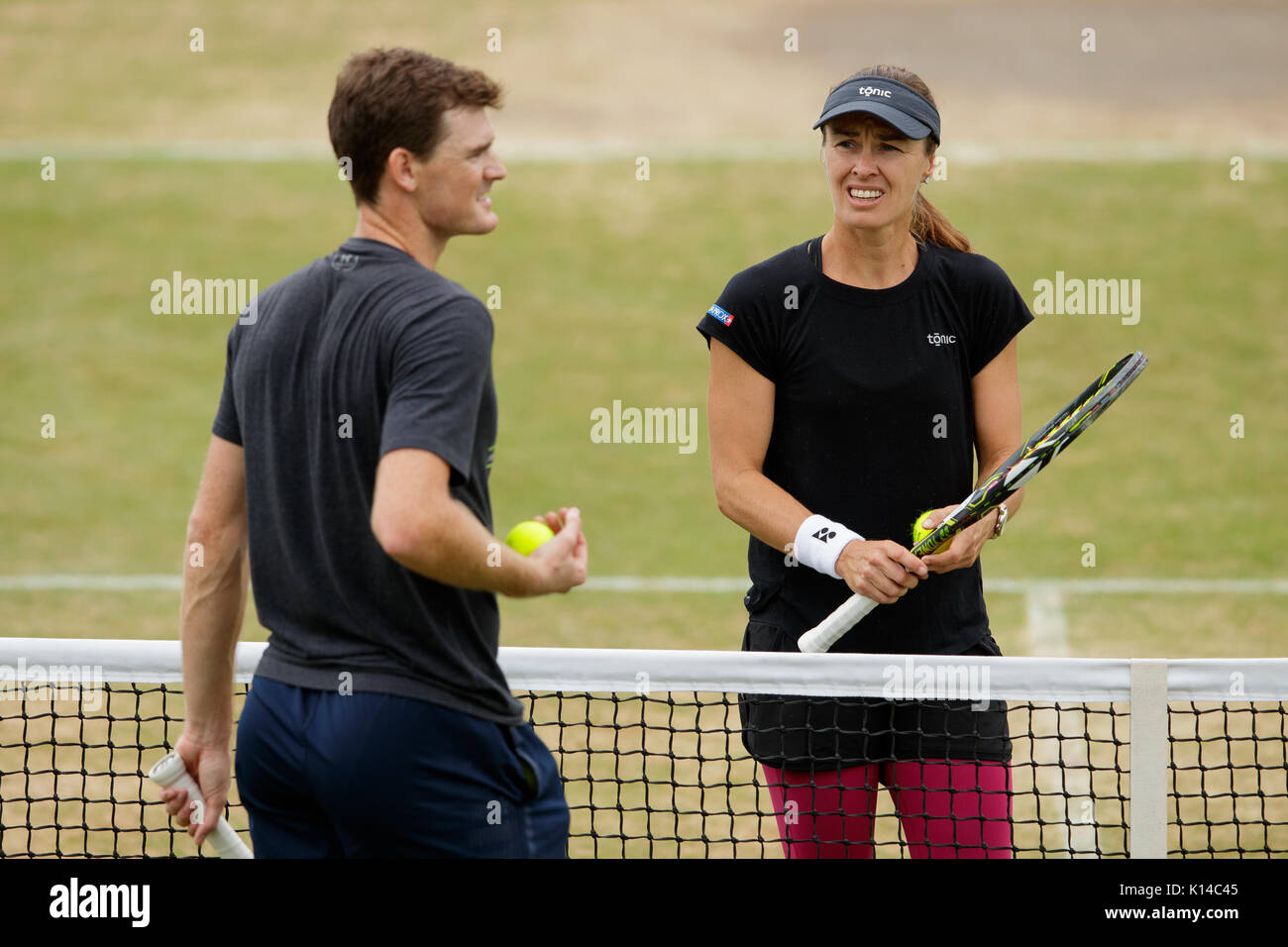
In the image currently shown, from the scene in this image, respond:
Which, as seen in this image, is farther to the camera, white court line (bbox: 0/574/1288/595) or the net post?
white court line (bbox: 0/574/1288/595)

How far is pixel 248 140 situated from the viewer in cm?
1844

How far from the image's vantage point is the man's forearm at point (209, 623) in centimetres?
312

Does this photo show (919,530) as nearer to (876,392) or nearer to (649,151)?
(876,392)

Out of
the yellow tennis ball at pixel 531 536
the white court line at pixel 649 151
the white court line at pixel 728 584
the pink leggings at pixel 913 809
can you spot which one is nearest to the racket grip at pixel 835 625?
the pink leggings at pixel 913 809

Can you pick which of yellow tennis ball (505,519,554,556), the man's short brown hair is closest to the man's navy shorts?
yellow tennis ball (505,519,554,556)

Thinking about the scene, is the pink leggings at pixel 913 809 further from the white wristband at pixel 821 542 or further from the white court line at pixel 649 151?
the white court line at pixel 649 151

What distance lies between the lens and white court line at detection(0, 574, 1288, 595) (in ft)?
32.3

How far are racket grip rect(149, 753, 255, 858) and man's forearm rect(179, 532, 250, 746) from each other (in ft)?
0.23

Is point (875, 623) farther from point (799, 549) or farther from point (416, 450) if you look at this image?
point (416, 450)

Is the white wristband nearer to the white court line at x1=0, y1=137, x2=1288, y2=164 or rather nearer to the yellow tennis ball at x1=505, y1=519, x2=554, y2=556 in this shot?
the yellow tennis ball at x1=505, y1=519, x2=554, y2=556

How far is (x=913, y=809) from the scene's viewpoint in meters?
3.88

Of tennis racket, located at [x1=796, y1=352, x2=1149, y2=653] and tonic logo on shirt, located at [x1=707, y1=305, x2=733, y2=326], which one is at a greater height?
tonic logo on shirt, located at [x1=707, y1=305, x2=733, y2=326]

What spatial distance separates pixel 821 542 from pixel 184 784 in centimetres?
154
